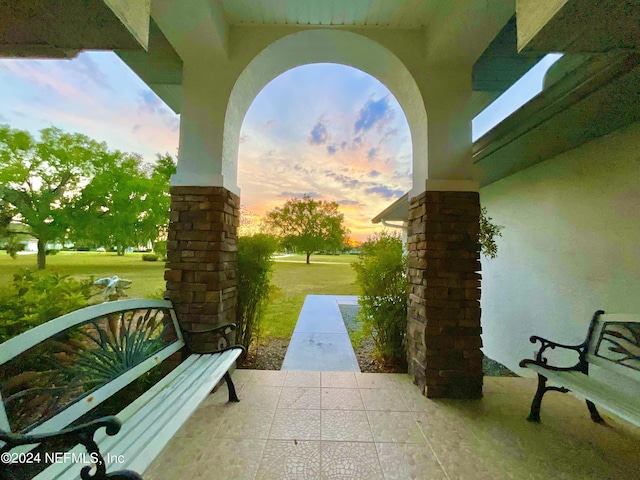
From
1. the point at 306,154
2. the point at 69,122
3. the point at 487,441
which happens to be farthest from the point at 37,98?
the point at 306,154

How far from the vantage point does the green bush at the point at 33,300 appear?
6.40 ft

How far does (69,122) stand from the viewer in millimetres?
2625

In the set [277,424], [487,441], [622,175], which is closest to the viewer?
[487,441]

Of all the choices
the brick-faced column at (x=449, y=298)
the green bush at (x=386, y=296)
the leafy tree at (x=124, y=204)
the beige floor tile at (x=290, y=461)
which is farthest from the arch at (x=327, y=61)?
the beige floor tile at (x=290, y=461)

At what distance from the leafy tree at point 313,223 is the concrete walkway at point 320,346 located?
8390 mm

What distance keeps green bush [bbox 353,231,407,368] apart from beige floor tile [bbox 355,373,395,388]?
1.17 ft

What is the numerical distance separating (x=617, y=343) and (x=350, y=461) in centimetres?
219

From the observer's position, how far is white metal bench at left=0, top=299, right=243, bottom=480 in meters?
0.97

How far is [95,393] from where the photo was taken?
53.2 inches

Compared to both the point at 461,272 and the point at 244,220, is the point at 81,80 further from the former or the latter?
the point at 461,272

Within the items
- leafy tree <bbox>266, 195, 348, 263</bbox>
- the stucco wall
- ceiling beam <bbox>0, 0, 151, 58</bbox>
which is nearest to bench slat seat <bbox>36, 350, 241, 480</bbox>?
ceiling beam <bbox>0, 0, 151, 58</bbox>

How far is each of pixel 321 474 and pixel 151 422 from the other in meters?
0.99

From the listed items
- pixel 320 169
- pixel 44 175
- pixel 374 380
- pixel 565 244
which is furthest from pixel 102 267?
pixel 320 169

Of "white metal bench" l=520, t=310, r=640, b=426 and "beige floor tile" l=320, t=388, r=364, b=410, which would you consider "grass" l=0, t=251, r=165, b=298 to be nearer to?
"beige floor tile" l=320, t=388, r=364, b=410
